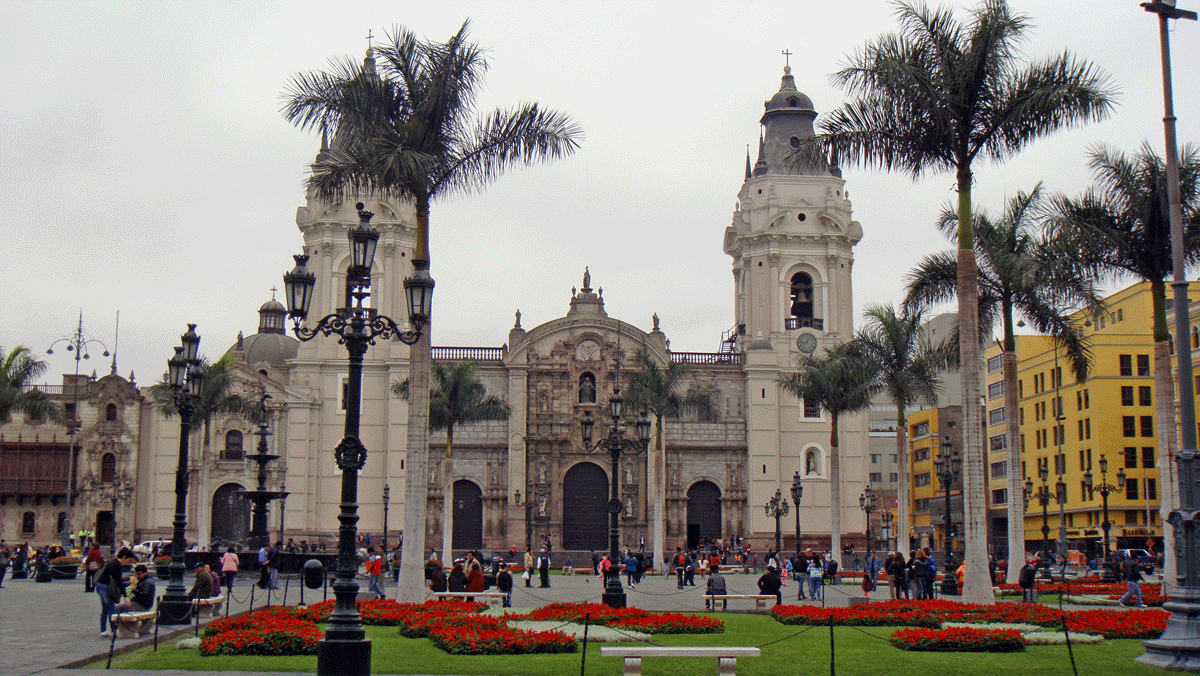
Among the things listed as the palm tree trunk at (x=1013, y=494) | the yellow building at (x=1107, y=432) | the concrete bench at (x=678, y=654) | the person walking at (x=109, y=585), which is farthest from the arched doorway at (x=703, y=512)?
the concrete bench at (x=678, y=654)

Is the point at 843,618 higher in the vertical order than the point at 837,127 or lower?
lower

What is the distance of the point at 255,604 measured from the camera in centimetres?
2738

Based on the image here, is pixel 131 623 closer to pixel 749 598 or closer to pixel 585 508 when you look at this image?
pixel 749 598

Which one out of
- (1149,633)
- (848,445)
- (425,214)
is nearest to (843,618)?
(1149,633)

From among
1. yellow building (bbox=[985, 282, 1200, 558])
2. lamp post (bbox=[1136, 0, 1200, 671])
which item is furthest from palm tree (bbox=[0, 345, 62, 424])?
yellow building (bbox=[985, 282, 1200, 558])

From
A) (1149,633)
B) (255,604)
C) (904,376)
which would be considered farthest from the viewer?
(904,376)

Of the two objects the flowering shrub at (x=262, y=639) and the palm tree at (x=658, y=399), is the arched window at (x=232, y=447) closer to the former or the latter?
the palm tree at (x=658, y=399)

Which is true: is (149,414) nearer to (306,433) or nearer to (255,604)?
(306,433)

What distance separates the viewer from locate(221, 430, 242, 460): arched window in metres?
61.3

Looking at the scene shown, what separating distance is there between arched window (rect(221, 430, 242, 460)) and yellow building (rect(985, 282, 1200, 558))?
40.6 metres

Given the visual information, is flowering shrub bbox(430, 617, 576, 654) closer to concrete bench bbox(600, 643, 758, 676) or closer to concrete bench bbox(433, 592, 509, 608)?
concrete bench bbox(600, 643, 758, 676)

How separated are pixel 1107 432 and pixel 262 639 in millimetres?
57641

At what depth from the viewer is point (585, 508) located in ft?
201

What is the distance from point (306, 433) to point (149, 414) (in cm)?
972
